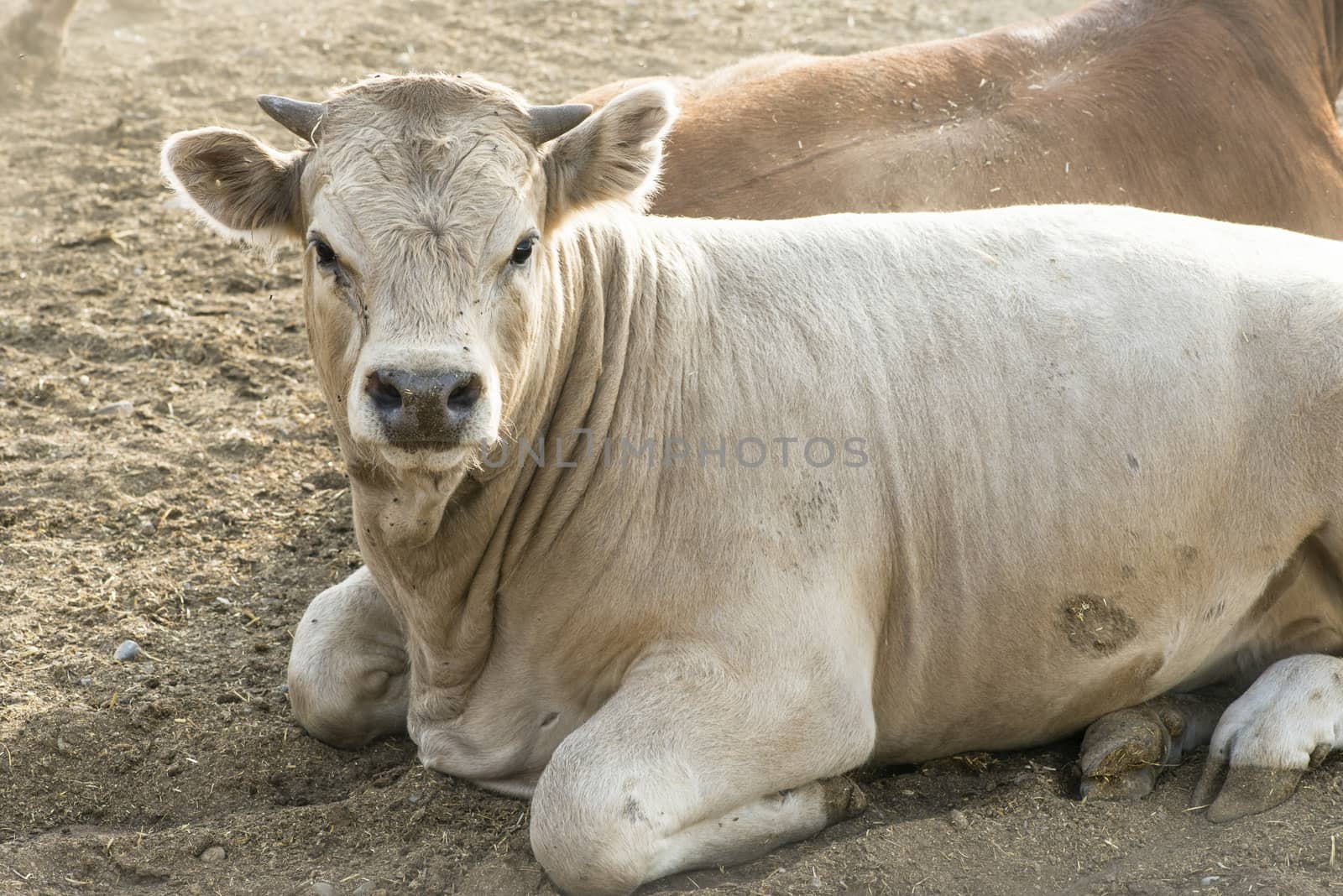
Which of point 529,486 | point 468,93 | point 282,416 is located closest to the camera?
point 468,93

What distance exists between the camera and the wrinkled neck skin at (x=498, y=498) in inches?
177

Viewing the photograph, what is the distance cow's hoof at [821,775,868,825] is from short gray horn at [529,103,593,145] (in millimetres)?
2057

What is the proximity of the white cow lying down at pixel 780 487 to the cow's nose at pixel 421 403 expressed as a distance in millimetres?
147

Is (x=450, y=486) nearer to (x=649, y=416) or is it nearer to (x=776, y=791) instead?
(x=649, y=416)

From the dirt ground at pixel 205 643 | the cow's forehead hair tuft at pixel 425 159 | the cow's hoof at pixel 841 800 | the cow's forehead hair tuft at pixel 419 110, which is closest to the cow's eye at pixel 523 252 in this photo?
the cow's forehead hair tuft at pixel 425 159

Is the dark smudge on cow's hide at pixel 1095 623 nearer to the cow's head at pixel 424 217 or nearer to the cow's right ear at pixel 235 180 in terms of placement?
the cow's head at pixel 424 217

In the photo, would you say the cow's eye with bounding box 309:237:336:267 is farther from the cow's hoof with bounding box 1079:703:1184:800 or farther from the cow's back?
the cow's hoof with bounding box 1079:703:1184:800

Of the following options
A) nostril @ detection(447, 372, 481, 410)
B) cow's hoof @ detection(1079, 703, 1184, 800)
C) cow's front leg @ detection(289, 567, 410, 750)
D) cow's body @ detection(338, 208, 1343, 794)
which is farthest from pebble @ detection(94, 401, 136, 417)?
cow's hoof @ detection(1079, 703, 1184, 800)

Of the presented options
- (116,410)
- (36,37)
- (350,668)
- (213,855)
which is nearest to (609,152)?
(350,668)

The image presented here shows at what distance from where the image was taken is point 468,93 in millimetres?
4277

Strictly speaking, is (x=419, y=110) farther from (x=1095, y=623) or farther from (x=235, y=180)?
(x=1095, y=623)

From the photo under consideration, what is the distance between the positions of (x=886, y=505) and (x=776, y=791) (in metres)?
0.92

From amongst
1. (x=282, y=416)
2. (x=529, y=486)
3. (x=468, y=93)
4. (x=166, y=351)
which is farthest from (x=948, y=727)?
(x=166, y=351)

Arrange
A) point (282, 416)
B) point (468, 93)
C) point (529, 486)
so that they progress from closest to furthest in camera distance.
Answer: point (468, 93)
point (529, 486)
point (282, 416)
